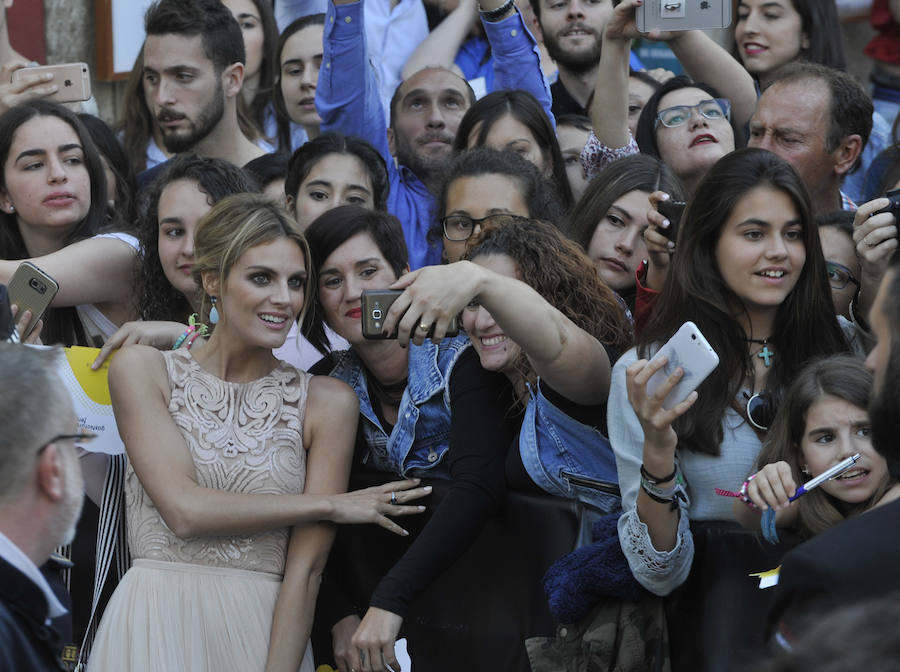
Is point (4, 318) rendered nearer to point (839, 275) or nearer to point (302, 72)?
point (839, 275)

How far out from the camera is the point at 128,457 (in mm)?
4242

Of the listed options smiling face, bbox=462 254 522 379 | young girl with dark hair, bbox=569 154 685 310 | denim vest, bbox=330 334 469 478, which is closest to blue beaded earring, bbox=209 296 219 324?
denim vest, bbox=330 334 469 478

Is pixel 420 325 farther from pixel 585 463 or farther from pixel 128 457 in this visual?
pixel 128 457

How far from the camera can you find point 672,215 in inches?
170

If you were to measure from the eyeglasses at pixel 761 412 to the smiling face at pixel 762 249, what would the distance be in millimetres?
320

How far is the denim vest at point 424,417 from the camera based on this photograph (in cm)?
433

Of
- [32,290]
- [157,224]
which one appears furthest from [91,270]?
[32,290]

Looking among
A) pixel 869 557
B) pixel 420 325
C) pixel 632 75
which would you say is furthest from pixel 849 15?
pixel 869 557

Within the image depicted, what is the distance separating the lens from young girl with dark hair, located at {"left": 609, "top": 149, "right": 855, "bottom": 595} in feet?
12.1

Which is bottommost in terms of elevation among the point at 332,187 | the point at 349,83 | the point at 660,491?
the point at 660,491

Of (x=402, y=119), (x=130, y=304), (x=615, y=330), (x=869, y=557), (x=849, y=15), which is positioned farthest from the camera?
(x=849, y=15)

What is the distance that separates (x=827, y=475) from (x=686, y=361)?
437 millimetres

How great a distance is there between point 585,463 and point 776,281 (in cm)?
78

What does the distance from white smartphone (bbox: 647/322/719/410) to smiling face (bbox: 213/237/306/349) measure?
145cm
